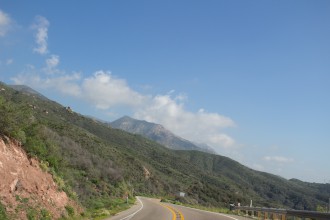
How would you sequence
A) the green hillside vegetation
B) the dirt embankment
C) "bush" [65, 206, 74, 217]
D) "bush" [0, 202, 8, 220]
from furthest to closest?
the green hillside vegetation, "bush" [65, 206, 74, 217], the dirt embankment, "bush" [0, 202, 8, 220]

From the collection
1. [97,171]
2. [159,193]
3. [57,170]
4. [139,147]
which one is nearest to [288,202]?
[139,147]

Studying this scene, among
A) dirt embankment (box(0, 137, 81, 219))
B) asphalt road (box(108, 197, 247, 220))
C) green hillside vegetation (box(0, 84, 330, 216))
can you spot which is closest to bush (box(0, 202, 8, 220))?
dirt embankment (box(0, 137, 81, 219))

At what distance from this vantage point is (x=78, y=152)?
126 ft

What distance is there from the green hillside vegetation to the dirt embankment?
2.72 ft

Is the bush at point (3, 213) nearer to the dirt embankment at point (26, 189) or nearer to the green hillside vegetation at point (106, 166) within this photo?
A: the dirt embankment at point (26, 189)

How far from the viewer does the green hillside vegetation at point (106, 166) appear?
19.9 m

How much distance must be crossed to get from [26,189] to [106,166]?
29.4 metres

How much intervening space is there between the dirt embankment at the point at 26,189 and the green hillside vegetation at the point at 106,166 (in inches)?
32.7

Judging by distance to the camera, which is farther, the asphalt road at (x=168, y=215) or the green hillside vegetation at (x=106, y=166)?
the asphalt road at (x=168, y=215)

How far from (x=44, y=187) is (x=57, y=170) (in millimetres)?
4018

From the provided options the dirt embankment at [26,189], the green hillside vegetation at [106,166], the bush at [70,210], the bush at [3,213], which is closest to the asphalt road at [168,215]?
the green hillside vegetation at [106,166]

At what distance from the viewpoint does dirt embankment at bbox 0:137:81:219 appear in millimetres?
14062

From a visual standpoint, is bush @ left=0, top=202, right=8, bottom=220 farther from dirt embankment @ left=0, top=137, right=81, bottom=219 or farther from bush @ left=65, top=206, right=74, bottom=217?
bush @ left=65, top=206, right=74, bottom=217

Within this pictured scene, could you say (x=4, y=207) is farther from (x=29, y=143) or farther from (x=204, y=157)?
(x=204, y=157)
